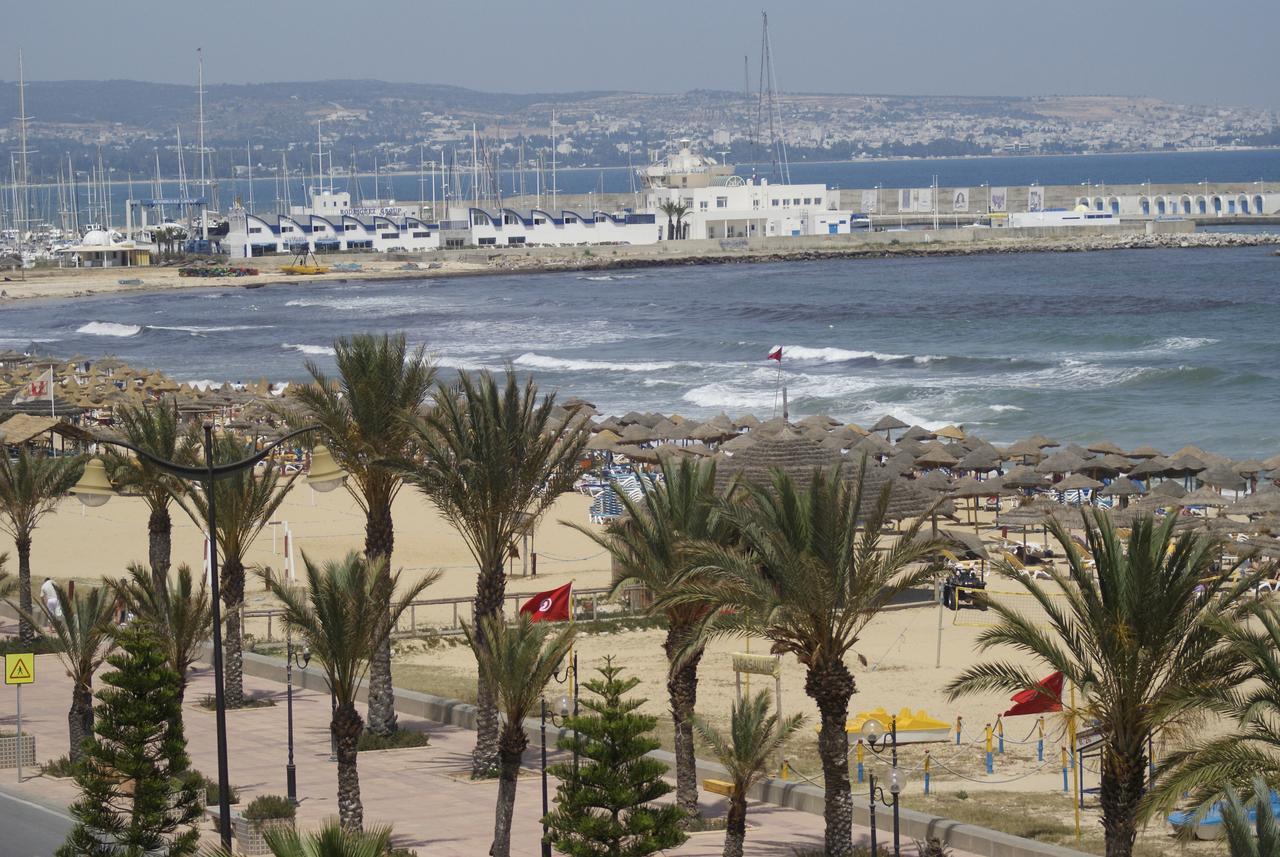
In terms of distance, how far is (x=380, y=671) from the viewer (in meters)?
17.5

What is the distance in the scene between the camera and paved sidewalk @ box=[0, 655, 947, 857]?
14.1m

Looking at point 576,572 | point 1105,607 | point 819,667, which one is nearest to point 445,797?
point 819,667

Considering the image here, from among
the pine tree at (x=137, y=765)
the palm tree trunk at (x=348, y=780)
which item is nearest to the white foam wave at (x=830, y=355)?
the palm tree trunk at (x=348, y=780)

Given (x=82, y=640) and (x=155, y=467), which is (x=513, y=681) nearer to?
(x=82, y=640)

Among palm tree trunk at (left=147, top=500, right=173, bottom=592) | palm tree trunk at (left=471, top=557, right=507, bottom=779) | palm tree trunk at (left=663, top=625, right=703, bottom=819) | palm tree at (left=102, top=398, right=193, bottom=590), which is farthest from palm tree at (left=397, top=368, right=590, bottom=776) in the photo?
palm tree trunk at (left=147, top=500, right=173, bottom=592)

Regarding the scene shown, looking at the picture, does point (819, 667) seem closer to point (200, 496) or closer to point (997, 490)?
point (200, 496)

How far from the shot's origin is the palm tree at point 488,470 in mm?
15555

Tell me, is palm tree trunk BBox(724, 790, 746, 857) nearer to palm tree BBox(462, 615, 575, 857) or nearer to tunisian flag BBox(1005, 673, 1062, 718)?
palm tree BBox(462, 615, 575, 857)

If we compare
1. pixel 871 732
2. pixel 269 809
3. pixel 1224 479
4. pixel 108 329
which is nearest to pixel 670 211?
pixel 108 329

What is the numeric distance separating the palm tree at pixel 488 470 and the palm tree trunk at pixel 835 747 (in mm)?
3554

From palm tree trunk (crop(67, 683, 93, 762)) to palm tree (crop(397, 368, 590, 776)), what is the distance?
359cm

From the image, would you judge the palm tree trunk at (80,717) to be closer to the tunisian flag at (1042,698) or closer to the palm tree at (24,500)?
the palm tree at (24,500)

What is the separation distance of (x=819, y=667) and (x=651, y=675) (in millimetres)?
7143

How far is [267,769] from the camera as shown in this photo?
1634 centimetres
